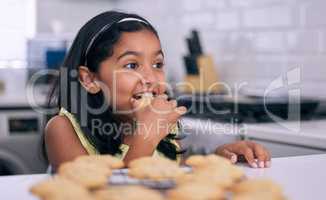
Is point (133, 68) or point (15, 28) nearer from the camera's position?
point (133, 68)

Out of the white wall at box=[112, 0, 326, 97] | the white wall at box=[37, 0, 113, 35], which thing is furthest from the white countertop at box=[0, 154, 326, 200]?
the white wall at box=[37, 0, 113, 35]

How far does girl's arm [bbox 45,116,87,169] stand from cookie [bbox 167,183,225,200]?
470 millimetres

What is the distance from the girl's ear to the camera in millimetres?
907

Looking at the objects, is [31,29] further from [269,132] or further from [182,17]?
[269,132]

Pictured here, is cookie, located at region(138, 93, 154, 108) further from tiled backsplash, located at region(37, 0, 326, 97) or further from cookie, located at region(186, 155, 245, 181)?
tiled backsplash, located at region(37, 0, 326, 97)

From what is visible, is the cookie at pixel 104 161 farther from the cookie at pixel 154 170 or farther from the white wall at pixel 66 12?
the white wall at pixel 66 12

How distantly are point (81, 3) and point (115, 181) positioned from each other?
2.13 m

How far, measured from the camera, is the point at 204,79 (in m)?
1.71

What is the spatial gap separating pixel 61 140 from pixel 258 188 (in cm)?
53

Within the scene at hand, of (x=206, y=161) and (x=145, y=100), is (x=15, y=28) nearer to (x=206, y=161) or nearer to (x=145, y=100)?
(x=145, y=100)

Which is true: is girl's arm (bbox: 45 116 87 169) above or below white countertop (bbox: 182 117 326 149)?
above

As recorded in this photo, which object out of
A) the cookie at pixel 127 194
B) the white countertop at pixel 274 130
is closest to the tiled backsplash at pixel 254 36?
the white countertop at pixel 274 130

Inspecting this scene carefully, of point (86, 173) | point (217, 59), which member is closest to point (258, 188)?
point (86, 173)

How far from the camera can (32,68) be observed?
91.7 inches
